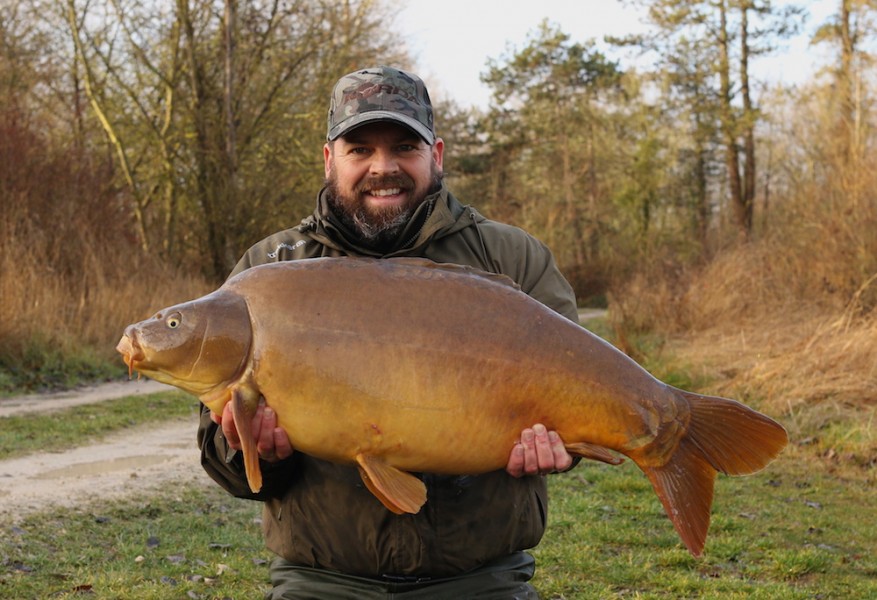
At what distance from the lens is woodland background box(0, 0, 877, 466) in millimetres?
12383

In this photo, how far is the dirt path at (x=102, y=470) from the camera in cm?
630

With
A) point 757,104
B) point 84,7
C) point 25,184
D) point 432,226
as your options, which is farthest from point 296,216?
point 432,226

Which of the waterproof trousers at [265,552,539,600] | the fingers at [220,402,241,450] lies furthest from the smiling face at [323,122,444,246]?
the waterproof trousers at [265,552,539,600]

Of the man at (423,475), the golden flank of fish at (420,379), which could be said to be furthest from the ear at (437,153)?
the golden flank of fish at (420,379)

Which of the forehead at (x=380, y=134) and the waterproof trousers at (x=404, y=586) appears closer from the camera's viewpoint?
the waterproof trousers at (x=404, y=586)

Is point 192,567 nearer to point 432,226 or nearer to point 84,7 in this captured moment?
point 432,226

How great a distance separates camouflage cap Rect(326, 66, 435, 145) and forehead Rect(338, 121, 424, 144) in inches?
1.6

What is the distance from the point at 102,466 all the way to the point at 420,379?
5.71m

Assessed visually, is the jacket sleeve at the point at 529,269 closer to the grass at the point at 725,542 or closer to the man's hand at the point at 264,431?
the man's hand at the point at 264,431

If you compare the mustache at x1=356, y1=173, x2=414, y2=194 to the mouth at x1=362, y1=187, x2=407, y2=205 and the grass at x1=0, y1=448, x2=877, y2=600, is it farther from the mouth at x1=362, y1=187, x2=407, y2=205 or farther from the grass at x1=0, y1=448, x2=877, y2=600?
the grass at x1=0, y1=448, x2=877, y2=600

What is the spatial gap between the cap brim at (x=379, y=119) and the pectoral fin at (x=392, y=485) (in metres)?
1.15

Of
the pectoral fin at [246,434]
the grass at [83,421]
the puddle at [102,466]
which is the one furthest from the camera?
the grass at [83,421]

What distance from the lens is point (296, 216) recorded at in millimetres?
21734

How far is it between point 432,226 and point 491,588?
1.11 meters
